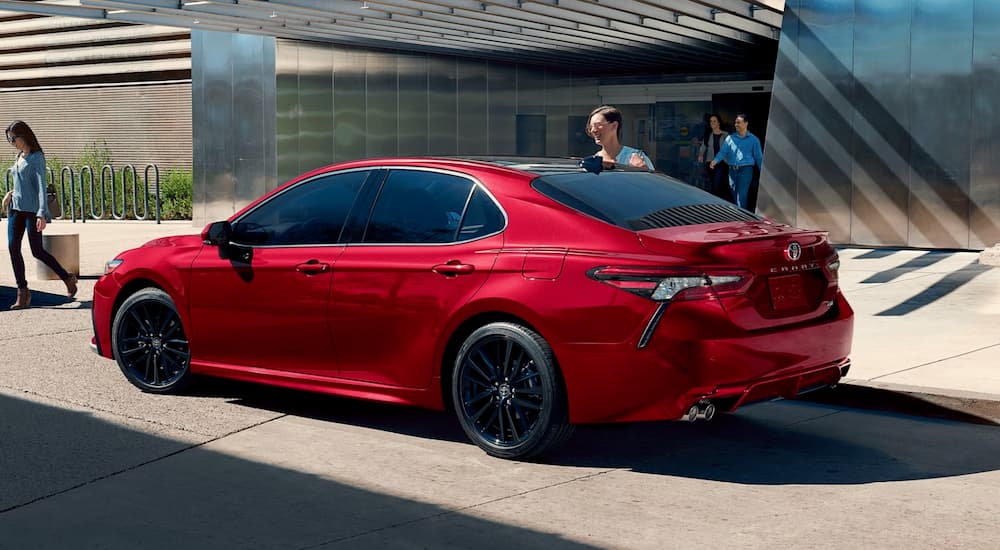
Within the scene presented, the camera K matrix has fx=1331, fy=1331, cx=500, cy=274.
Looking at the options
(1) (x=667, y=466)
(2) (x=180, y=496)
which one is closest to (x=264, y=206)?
(2) (x=180, y=496)

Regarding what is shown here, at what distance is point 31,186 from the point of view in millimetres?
12953

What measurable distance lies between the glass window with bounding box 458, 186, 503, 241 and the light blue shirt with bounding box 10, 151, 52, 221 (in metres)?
7.41

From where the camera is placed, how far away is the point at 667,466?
6.36 meters

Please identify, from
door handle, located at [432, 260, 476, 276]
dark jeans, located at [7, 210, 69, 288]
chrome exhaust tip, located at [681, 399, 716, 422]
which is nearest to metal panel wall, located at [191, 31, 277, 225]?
dark jeans, located at [7, 210, 69, 288]

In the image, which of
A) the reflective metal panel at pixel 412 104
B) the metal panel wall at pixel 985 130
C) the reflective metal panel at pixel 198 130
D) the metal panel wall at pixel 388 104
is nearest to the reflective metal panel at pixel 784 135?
the metal panel wall at pixel 985 130

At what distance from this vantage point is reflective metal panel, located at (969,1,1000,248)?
18.1 metres

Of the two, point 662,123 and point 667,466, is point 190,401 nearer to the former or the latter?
point 667,466

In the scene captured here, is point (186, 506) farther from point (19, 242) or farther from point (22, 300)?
point (19, 242)

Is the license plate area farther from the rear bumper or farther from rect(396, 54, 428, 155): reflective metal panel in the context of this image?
rect(396, 54, 428, 155): reflective metal panel

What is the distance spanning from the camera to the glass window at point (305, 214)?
24.1ft

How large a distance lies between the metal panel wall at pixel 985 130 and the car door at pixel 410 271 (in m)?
13.3

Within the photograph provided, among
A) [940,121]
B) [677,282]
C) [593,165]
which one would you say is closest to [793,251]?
[677,282]

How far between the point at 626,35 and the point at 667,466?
16278 millimetres

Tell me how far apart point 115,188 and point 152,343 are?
21988mm
